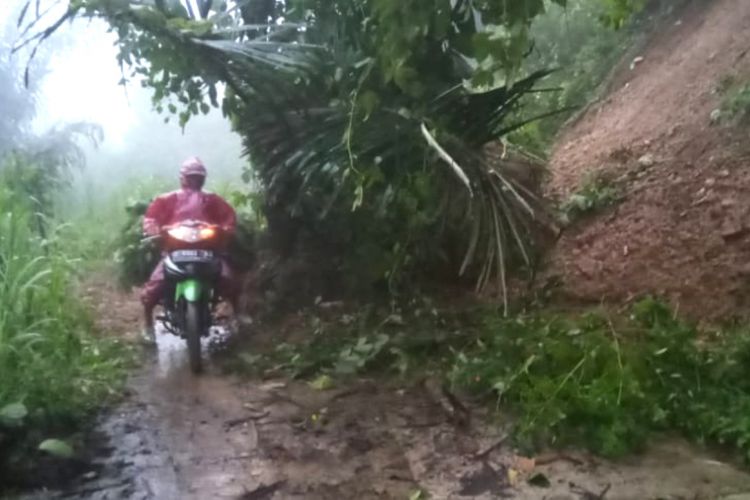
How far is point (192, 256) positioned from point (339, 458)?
2171 mm

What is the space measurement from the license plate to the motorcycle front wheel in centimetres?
28

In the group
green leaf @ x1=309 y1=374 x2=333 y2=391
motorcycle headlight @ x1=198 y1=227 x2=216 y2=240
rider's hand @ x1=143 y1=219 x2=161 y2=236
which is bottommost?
green leaf @ x1=309 y1=374 x2=333 y2=391

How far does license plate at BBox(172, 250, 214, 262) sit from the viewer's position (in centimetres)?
579

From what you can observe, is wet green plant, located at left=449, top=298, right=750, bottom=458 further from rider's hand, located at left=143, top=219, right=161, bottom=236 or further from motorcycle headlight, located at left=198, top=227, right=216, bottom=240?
rider's hand, located at left=143, top=219, right=161, bottom=236

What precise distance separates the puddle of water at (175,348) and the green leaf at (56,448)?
5.76 feet

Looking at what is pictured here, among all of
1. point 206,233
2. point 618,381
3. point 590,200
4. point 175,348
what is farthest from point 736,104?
point 175,348

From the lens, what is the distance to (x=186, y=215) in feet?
21.2

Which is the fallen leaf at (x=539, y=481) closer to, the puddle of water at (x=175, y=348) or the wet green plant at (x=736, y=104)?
the puddle of water at (x=175, y=348)

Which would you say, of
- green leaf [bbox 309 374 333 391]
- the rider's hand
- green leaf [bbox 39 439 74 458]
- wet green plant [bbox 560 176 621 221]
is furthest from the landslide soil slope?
green leaf [bbox 39 439 74 458]

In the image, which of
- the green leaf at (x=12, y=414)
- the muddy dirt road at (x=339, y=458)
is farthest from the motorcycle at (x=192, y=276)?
the green leaf at (x=12, y=414)

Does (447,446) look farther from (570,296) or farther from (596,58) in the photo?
(596,58)

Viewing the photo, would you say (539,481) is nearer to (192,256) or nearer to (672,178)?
(192,256)

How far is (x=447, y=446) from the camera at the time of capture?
4.15 m

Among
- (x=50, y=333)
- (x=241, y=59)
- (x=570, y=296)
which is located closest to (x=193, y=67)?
(x=241, y=59)
